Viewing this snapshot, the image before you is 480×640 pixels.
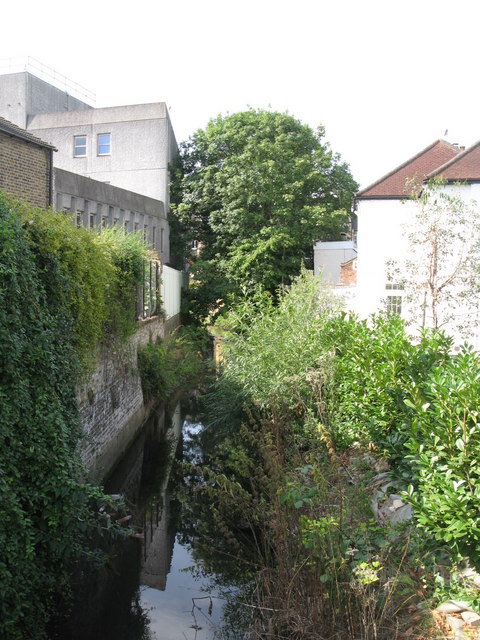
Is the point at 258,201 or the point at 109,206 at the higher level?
the point at 258,201

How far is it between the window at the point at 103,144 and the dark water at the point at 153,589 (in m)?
21.4

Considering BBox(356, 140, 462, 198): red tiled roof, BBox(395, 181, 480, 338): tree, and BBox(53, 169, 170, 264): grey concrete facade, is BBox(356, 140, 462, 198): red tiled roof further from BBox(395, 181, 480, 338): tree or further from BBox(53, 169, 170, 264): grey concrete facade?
BBox(53, 169, 170, 264): grey concrete facade

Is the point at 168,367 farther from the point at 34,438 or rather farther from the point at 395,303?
the point at 34,438

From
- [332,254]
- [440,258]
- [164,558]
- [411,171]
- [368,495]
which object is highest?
[411,171]

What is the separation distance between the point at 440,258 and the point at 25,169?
10.6m

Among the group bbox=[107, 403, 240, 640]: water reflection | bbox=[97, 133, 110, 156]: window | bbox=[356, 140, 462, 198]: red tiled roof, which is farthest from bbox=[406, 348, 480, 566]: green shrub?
bbox=[97, 133, 110, 156]: window

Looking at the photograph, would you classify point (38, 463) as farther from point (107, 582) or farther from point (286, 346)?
point (286, 346)

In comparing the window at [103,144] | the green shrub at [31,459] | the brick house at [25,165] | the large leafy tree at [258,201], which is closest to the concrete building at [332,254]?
the large leafy tree at [258,201]

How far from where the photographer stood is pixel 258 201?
2502cm

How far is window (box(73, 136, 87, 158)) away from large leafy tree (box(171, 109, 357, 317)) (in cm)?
492

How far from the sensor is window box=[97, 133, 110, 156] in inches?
1112

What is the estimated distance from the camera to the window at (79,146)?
28.4m

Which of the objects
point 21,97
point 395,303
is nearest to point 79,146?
point 21,97

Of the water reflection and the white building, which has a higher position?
the white building
